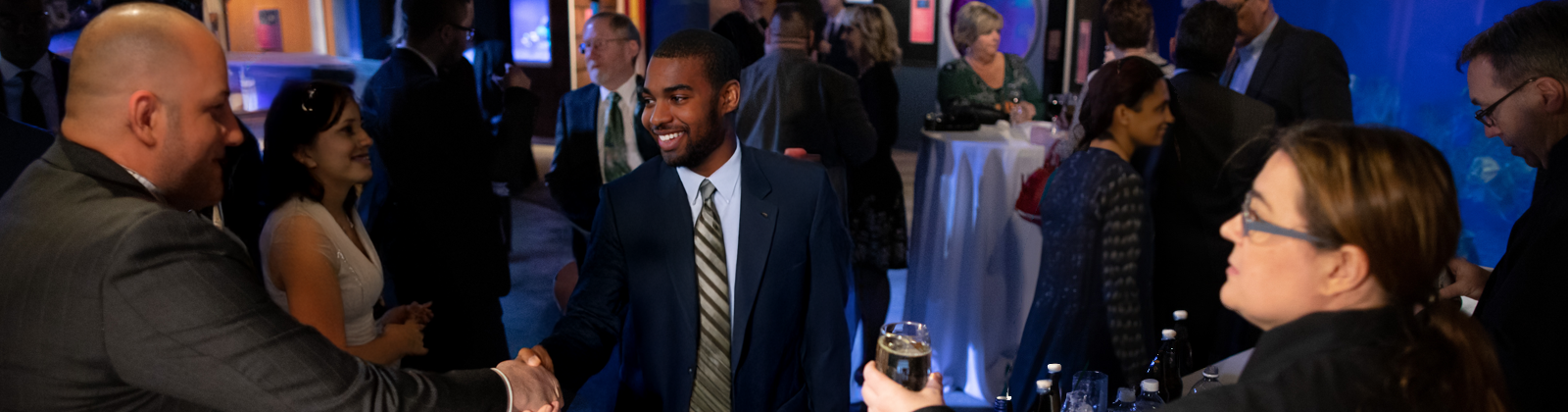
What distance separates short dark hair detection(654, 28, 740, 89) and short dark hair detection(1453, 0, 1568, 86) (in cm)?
165

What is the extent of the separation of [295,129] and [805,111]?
79.3 inches

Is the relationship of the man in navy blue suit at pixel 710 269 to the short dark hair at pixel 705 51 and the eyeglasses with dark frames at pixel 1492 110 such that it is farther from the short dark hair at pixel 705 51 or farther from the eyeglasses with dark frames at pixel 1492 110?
the eyeglasses with dark frames at pixel 1492 110

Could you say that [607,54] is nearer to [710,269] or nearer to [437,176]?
[437,176]

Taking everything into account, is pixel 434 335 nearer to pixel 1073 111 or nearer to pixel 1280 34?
pixel 1073 111

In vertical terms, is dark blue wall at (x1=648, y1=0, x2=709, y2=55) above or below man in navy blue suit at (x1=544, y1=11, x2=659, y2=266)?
above

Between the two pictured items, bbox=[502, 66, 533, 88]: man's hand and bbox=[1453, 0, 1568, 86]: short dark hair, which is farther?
bbox=[502, 66, 533, 88]: man's hand

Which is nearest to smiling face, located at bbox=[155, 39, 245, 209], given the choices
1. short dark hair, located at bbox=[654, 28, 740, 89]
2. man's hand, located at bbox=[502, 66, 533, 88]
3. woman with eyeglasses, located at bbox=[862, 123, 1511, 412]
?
short dark hair, located at bbox=[654, 28, 740, 89]

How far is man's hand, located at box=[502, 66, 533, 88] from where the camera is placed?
338 centimetres

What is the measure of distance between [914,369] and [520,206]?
2.50m

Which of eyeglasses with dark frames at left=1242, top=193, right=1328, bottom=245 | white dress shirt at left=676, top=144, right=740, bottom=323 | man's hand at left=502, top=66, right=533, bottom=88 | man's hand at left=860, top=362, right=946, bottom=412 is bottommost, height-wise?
man's hand at left=860, top=362, right=946, bottom=412

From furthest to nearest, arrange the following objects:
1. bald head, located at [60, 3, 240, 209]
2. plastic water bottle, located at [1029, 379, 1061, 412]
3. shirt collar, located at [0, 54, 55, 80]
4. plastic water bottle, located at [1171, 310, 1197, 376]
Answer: shirt collar, located at [0, 54, 55, 80] < plastic water bottle, located at [1171, 310, 1197, 376] < plastic water bottle, located at [1029, 379, 1061, 412] < bald head, located at [60, 3, 240, 209]

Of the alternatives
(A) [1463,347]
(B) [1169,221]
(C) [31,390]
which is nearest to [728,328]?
(C) [31,390]

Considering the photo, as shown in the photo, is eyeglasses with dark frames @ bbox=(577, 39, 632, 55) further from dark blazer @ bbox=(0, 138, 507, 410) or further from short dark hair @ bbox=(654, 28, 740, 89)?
dark blazer @ bbox=(0, 138, 507, 410)

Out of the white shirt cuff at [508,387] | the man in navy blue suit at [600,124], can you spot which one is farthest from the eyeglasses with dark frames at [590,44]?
the white shirt cuff at [508,387]
